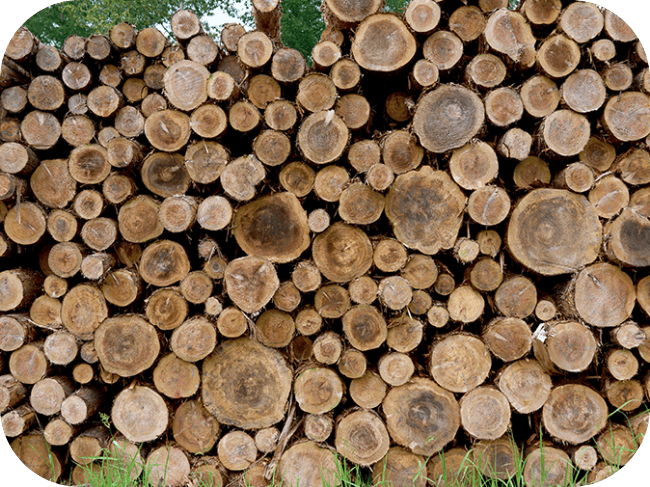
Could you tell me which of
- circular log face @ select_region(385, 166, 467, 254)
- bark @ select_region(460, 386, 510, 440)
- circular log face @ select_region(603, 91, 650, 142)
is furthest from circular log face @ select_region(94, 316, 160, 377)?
circular log face @ select_region(603, 91, 650, 142)

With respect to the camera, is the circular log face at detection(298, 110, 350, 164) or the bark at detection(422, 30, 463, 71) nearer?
the circular log face at detection(298, 110, 350, 164)

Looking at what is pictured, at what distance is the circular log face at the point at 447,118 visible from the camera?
305 cm

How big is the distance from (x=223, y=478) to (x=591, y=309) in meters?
2.54

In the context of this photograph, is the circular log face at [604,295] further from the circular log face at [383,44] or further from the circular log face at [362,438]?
the circular log face at [383,44]

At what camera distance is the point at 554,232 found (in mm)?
3080

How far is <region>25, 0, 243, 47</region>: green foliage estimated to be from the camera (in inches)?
411

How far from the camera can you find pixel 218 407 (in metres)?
3.11

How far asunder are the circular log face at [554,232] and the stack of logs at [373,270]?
0.01m

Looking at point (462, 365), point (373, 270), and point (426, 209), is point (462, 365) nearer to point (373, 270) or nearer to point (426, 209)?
point (373, 270)

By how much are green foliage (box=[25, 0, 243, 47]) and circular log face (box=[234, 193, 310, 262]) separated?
7.65m

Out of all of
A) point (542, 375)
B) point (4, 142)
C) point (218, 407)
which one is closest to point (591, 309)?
point (542, 375)

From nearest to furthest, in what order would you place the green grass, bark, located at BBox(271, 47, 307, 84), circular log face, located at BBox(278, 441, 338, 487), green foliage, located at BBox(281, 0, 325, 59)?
the green grass < circular log face, located at BBox(278, 441, 338, 487) < bark, located at BBox(271, 47, 307, 84) < green foliage, located at BBox(281, 0, 325, 59)

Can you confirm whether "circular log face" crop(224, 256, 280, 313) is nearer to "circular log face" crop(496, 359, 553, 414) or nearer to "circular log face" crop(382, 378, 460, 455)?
"circular log face" crop(382, 378, 460, 455)

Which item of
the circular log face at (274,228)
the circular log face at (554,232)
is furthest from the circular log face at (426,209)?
the circular log face at (274,228)
